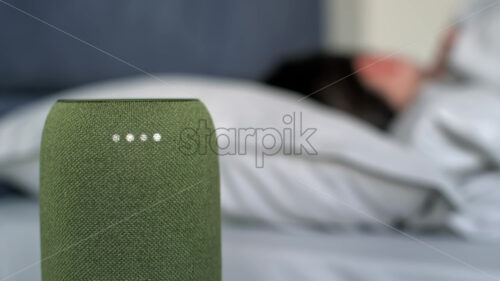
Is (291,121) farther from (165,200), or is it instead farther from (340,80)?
(340,80)

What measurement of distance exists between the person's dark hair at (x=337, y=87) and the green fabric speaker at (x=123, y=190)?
729 mm

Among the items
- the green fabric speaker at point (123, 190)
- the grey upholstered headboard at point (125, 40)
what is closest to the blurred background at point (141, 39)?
the grey upholstered headboard at point (125, 40)

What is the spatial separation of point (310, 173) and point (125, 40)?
0.36m

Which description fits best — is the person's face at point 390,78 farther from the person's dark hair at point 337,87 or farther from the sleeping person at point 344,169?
the sleeping person at point 344,169

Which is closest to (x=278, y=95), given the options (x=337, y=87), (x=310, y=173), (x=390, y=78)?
(x=310, y=173)

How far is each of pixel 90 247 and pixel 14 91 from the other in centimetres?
47

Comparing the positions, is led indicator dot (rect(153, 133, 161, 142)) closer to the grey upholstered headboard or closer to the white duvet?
the white duvet

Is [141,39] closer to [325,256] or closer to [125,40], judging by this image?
[125,40]

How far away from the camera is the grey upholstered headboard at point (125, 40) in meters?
0.67

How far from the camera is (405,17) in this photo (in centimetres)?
178

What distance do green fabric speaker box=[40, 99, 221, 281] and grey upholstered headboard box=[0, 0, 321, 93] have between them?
1.38 ft

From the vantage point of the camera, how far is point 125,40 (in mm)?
770

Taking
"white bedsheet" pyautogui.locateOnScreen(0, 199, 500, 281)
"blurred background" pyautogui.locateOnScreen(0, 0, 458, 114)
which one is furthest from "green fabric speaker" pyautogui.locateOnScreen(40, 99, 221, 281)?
"blurred background" pyautogui.locateOnScreen(0, 0, 458, 114)

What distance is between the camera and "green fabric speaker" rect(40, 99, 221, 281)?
28 centimetres
